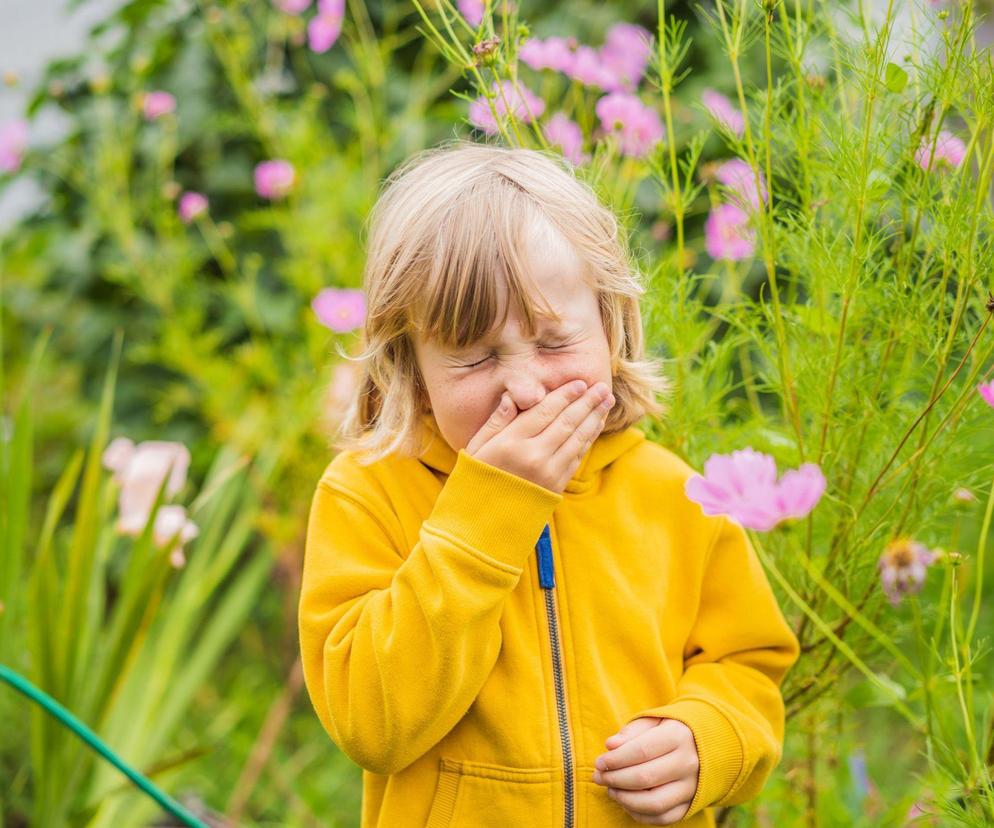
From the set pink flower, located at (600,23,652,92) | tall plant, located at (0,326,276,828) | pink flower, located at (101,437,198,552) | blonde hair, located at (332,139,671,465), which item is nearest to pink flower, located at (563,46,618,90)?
pink flower, located at (600,23,652,92)

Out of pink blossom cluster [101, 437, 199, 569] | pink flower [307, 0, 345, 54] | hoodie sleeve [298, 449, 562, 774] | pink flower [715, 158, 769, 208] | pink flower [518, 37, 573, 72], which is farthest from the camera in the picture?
pink flower [307, 0, 345, 54]

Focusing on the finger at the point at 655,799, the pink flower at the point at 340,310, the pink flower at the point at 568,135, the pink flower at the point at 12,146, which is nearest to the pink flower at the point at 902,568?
the finger at the point at 655,799

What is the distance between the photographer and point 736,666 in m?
1.12

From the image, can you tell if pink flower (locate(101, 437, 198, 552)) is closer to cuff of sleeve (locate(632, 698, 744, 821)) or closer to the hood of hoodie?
the hood of hoodie

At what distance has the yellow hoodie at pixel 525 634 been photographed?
96cm

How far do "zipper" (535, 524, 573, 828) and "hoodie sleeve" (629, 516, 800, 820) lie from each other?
7 centimetres

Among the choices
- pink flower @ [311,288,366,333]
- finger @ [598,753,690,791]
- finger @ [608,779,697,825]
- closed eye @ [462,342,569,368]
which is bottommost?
pink flower @ [311,288,366,333]

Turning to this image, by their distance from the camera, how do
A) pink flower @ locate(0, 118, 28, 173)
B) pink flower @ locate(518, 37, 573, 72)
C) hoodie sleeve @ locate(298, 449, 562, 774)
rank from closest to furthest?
→ hoodie sleeve @ locate(298, 449, 562, 774) → pink flower @ locate(518, 37, 573, 72) → pink flower @ locate(0, 118, 28, 173)

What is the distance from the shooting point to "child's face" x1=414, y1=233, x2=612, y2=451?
3.27 ft

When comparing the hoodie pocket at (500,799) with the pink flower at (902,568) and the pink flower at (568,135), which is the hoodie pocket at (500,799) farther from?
the pink flower at (568,135)

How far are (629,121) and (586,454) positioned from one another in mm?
539

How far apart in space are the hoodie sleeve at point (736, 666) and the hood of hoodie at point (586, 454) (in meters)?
0.12

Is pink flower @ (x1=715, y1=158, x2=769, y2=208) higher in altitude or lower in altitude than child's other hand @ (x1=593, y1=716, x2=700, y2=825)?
higher

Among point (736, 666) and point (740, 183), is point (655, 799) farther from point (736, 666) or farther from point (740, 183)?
point (740, 183)
